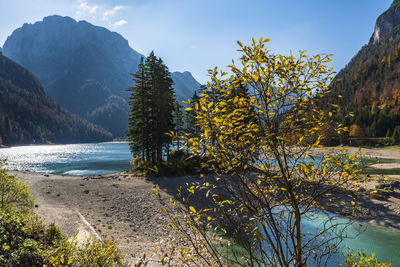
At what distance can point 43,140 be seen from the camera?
15712 centimetres

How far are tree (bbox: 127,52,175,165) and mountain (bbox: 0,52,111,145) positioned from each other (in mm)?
140943

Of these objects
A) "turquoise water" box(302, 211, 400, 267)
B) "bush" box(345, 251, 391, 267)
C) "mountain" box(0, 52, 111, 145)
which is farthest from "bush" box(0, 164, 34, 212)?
"mountain" box(0, 52, 111, 145)

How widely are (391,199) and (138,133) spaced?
27878 millimetres

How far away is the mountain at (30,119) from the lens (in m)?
143

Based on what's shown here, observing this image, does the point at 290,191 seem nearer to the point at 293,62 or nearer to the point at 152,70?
the point at 293,62

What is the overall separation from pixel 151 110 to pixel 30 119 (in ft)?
577

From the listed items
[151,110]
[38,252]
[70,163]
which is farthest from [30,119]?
[38,252]

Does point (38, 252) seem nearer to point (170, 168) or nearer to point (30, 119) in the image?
point (170, 168)

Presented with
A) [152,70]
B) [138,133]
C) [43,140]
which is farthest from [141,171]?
[43,140]

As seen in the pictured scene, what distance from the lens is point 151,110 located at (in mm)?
31109

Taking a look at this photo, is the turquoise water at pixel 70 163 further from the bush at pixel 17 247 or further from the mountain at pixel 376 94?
the mountain at pixel 376 94

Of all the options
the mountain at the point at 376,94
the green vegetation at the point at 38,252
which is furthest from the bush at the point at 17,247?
the mountain at the point at 376,94

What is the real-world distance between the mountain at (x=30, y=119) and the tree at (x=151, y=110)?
462 ft

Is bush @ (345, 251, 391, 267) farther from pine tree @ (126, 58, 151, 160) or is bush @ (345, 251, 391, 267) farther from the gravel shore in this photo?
pine tree @ (126, 58, 151, 160)
